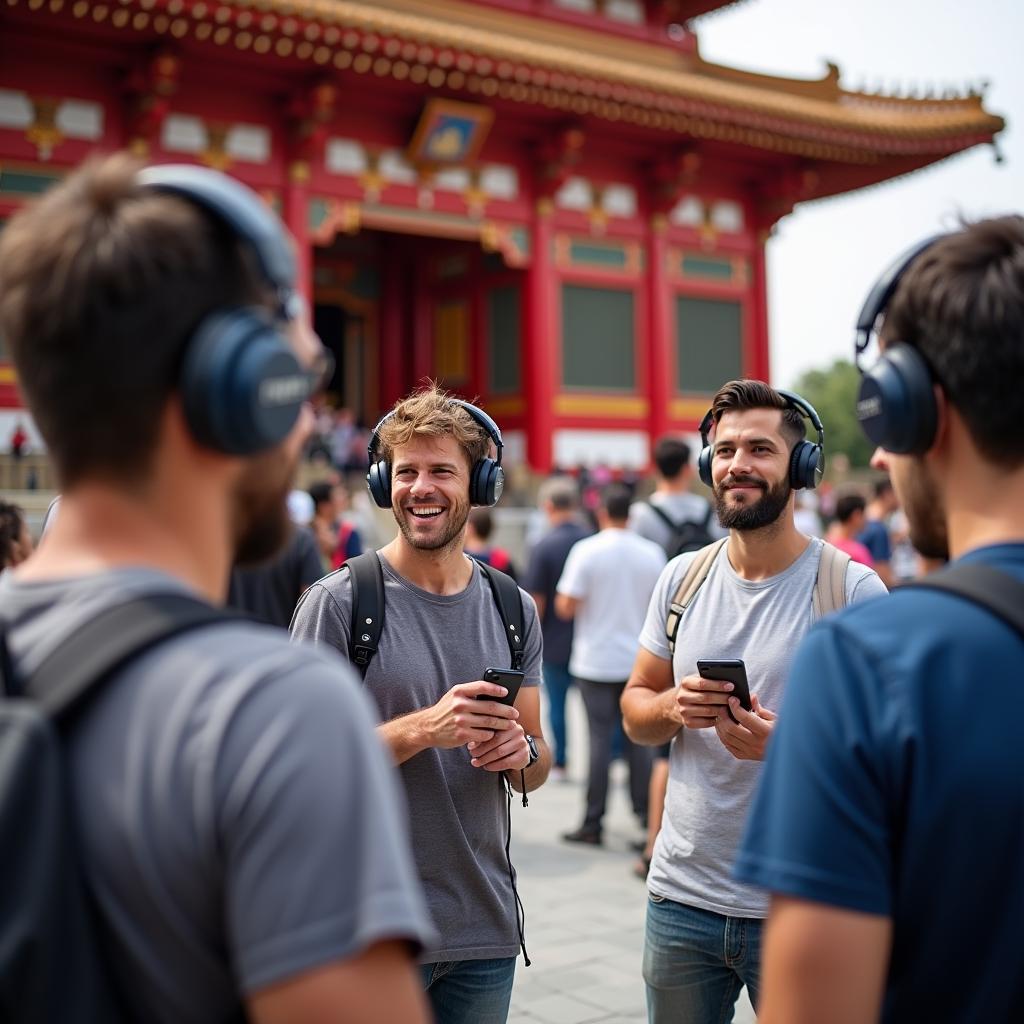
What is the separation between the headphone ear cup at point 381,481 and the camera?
118 inches

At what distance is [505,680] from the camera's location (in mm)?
2463

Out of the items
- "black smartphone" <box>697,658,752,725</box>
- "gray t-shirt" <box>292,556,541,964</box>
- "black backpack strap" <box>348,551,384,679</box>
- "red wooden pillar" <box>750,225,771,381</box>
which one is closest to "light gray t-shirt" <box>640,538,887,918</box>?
"black smartphone" <box>697,658,752,725</box>

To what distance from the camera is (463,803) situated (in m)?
2.64

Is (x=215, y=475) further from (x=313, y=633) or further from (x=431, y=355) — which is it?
(x=431, y=355)

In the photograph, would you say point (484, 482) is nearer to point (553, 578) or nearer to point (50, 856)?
point (50, 856)

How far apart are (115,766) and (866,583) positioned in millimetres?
2144

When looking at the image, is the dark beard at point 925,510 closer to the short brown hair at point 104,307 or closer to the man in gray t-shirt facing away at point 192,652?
the man in gray t-shirt facing away at point 192,652

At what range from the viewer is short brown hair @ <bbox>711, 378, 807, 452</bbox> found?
303cm

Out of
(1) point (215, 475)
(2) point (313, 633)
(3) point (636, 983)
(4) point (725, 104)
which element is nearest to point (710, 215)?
(4) point (725, 104)

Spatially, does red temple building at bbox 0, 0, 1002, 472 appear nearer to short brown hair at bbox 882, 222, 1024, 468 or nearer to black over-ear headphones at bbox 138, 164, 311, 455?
black over-ear headphones at bbox 138, 164, 311, 455

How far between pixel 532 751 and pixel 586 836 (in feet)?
12.9

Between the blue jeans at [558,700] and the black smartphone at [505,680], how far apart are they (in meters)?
5.35

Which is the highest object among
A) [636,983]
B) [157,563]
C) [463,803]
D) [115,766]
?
[157,563]

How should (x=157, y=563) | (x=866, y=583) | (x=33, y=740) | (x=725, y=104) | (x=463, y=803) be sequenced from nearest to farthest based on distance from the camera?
(x=33, y=740)
(x=157, y=563)
(x=463, y=803)
(x=866, y=583)
(x=725, y=104)
